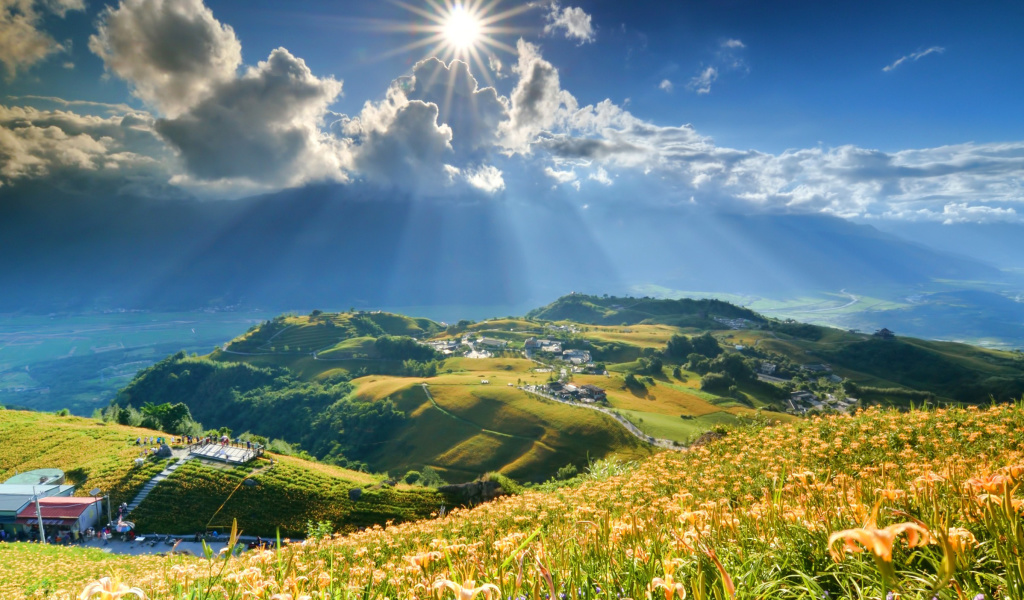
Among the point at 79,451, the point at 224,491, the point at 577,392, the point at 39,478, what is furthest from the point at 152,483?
the point at 577,392

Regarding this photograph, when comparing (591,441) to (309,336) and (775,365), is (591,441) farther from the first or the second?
(309,336)

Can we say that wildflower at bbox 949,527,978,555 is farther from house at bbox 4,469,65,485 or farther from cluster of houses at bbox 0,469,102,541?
house at bbox 4,469,65,485

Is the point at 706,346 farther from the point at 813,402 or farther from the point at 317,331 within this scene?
the point at 317,331

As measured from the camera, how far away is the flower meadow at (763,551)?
2184 mm

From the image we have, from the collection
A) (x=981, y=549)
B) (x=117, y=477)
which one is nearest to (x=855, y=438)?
(x=981, y=549)

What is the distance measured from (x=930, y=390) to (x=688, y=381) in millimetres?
56567

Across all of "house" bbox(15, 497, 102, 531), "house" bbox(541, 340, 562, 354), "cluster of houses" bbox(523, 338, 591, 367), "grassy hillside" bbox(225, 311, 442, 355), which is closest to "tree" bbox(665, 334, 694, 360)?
"cluster of houses" bbox(523, 338, 591, 367)

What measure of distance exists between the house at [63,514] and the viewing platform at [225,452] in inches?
339

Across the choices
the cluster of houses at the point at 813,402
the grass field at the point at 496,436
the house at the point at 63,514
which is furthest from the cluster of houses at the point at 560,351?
the house at the point at 63,514

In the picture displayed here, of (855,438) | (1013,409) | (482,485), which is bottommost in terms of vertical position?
(482,485)

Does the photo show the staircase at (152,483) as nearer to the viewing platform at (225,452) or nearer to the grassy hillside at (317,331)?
the viewing platform at (225,452)

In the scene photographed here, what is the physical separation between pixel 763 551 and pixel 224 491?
46.1 metres

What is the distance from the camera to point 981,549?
2928mm

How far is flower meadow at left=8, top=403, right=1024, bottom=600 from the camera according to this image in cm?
218
